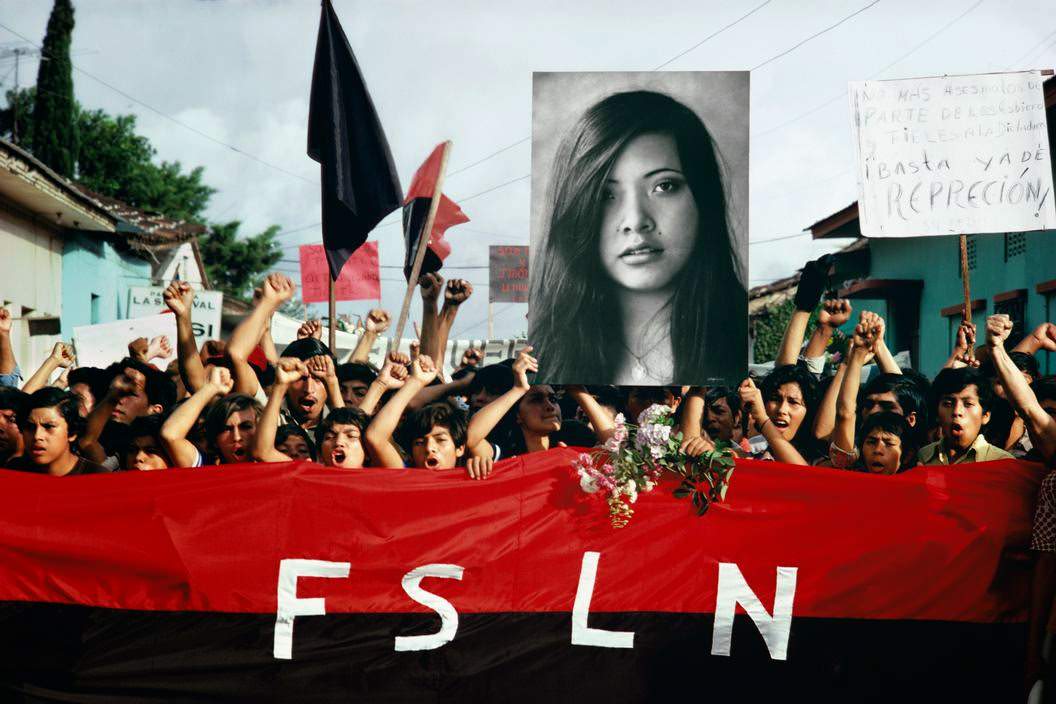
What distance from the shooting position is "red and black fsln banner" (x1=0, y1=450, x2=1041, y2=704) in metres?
4.98

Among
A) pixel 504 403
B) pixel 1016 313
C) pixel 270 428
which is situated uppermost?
pixel 1016 313

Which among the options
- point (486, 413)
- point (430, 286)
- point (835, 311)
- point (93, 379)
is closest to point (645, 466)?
point (486, 413)

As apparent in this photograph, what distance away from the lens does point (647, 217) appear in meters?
5.65

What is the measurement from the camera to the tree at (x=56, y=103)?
34438mm

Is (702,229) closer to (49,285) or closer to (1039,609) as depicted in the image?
(1039,609)

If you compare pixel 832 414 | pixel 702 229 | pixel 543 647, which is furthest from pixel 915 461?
pixel 543 647

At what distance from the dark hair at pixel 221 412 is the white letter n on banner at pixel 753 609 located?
229 cm

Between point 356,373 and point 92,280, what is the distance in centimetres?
1998

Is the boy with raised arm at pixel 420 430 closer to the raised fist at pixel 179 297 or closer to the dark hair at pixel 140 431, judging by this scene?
the dark hair at pixel 140 431

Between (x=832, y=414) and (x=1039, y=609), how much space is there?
1.57m

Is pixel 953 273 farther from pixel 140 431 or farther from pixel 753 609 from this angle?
pixel 140 431

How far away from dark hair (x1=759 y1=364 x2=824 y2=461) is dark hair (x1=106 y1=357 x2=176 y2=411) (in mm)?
3413

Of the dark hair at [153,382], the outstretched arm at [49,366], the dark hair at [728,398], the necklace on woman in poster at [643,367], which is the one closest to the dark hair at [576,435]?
the dark hair at [728,398]

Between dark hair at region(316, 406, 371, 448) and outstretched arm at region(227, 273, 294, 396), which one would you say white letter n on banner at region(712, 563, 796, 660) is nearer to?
dark hair at region(316, 406, 371, 448)
